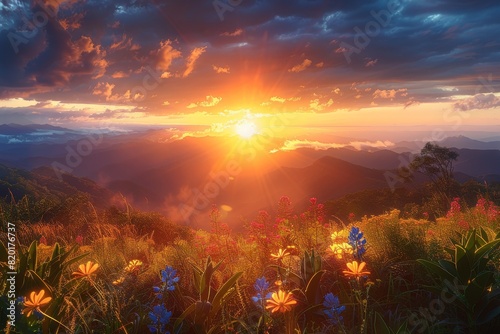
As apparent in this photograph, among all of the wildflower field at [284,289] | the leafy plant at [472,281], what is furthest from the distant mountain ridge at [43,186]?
the leafy plant at [472,281]

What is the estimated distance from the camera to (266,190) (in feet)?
459

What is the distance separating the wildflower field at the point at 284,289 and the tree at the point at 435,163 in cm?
4146

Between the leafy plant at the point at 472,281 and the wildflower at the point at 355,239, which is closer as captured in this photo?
the wildflower at the point at 355,239

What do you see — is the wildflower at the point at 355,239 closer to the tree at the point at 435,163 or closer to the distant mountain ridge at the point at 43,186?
the tree at the point at 435,163

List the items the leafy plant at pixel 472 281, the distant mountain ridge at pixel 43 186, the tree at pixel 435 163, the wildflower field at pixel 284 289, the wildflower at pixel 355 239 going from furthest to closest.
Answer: the distant mountain ridge at pixel 43 186, the tree at pixel 435 163, the leafy plant at pixel 472 281, the wildflower field at pixel 284 289, the wildflower at pixel 355 239

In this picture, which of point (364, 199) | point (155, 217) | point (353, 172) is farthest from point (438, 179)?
point (353, 172)

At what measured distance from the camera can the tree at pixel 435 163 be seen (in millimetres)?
42781

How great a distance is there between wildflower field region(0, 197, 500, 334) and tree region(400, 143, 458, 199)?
4146 centimetres

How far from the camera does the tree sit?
42.8 metres

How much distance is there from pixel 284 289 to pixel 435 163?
4644cm

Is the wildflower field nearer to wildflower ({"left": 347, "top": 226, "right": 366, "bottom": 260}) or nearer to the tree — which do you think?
wildflower ({"left": 347, "top": 226, "right": 366, "bottom": 260})

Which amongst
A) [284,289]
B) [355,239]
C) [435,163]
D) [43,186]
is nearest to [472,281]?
[355,239]

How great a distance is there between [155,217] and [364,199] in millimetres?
27045

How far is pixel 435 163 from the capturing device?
145ft
